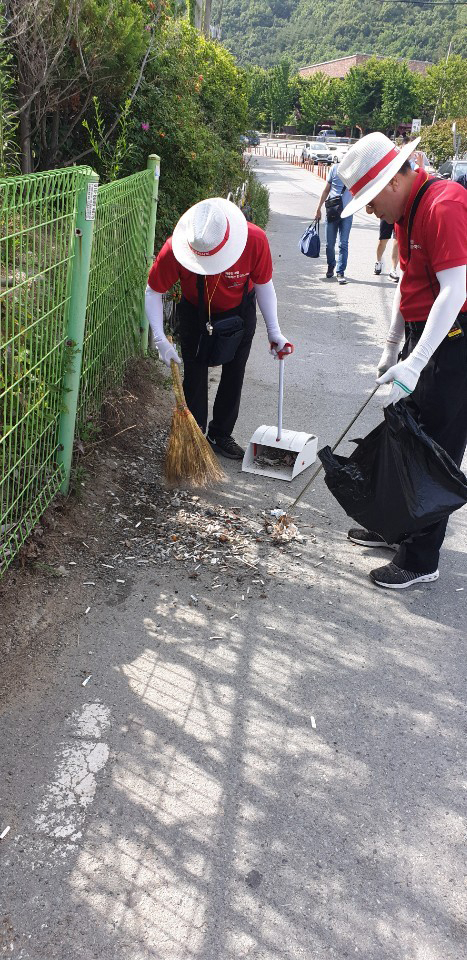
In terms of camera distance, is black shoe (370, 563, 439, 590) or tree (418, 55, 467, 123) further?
tree (418, 55, 467, 123)

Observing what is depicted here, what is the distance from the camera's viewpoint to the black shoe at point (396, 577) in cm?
403

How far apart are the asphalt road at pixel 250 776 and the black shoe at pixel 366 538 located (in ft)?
0.27

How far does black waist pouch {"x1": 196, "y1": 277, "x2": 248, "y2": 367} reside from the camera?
4.78m

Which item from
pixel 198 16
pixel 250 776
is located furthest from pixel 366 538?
pixel 198 16

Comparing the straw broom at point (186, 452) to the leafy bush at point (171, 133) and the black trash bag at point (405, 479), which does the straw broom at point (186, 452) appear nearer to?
the black trash bag at point (405, 479)

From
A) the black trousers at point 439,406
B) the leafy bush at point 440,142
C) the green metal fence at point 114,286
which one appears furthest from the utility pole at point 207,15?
the leafy bush at point 440,142

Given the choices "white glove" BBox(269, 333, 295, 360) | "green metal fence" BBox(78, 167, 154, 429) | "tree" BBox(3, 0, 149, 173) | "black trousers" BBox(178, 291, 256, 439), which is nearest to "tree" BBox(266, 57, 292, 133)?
"tree" BBox(3, 0, 149, 173)

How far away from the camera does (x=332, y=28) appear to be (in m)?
163

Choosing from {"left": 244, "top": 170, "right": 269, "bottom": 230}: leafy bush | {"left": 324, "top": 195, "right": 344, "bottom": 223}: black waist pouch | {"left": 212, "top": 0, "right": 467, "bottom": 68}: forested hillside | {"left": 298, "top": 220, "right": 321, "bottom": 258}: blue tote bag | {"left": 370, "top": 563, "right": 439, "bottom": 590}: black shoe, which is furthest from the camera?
{"left": 212, "top": 0, "right": 467, "bottom": 68}: forested hillside

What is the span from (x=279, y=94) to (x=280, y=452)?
10667cm

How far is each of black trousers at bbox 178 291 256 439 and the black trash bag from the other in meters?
1.57

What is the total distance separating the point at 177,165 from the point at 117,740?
21.7 feet

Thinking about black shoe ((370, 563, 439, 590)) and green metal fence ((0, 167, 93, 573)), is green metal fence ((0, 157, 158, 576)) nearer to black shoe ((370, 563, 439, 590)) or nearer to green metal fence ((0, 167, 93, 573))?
green metal fence ((0, 167, 93, 573))

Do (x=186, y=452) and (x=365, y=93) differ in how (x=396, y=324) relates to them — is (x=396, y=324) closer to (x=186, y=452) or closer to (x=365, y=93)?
(x=186, y=452)
